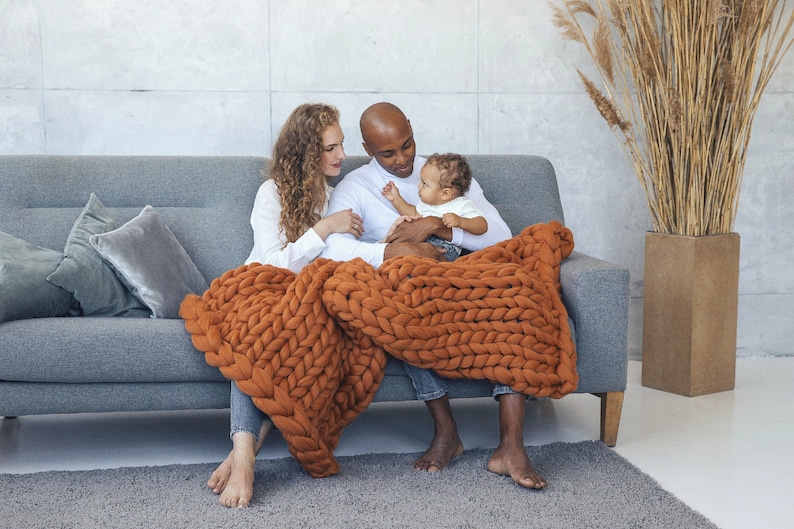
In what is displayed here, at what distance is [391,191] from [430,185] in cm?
16

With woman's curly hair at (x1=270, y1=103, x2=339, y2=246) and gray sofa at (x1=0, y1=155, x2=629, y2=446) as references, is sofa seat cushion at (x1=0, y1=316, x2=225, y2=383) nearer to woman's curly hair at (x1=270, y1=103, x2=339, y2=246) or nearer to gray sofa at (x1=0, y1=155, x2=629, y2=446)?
gray sofa at (x1=0, y1=155, x2=629, y2=446)

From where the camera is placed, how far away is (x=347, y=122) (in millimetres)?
3520

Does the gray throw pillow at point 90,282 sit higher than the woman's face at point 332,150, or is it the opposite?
the woman's face at point 332,150

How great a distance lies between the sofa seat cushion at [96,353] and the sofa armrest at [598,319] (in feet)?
3.52

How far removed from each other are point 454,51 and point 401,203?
3.42 ft

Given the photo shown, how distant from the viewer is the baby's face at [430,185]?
2.75 meters

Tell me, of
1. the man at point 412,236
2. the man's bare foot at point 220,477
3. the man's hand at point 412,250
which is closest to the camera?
the man's bare foot at point 220,477

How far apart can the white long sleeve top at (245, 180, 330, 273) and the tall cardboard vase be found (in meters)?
1.38

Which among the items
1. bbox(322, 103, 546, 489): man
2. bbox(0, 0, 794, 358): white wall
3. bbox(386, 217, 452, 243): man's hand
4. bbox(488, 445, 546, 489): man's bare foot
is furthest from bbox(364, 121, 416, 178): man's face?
bbox(488, 445, 546, 489): man's bare foot

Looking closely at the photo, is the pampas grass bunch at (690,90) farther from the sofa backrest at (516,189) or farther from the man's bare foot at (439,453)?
the man's bare foot at (439,453)

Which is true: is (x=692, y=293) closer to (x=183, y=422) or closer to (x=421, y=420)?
(x=421, y=420)

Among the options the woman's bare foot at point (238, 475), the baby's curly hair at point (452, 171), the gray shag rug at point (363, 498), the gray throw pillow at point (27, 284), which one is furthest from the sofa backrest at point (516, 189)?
the woman's bare foot at point (238, 475)

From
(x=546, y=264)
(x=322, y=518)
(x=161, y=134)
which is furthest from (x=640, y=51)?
(x=322, y=518)

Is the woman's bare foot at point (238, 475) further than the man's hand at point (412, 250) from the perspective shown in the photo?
No
